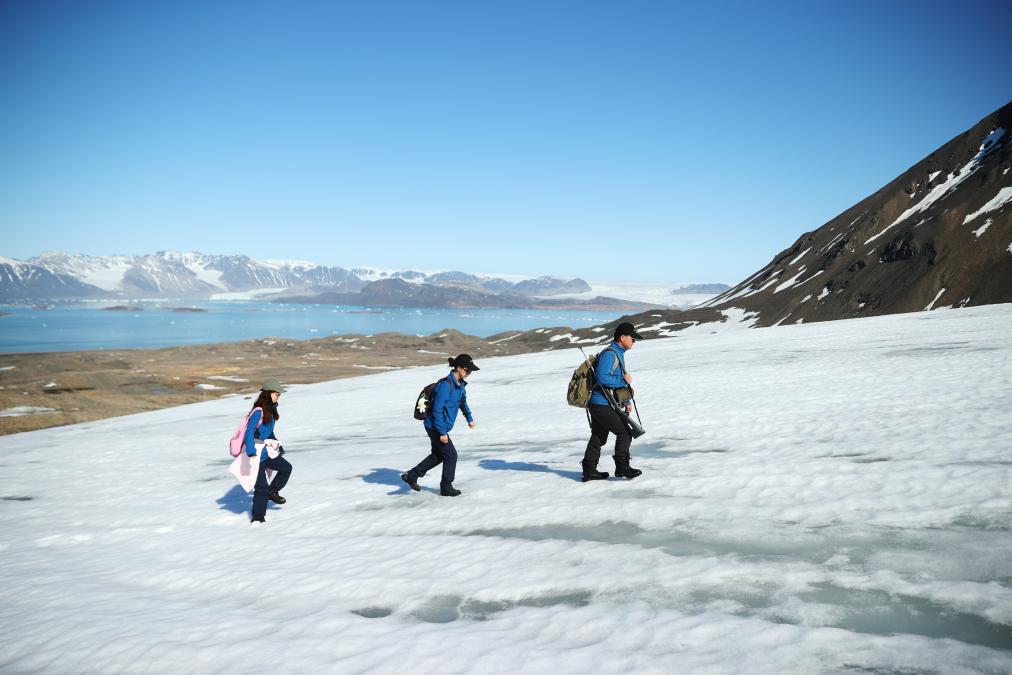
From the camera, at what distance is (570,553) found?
7.34m

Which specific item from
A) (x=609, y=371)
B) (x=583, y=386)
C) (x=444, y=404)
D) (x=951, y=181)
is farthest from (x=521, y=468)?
(x=951, y=181)

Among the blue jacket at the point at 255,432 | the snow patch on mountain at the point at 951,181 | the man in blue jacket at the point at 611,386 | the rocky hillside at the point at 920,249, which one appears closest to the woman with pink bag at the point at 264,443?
the blue jacket at the point at 255,432

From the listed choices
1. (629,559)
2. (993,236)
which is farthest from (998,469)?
(993,236)

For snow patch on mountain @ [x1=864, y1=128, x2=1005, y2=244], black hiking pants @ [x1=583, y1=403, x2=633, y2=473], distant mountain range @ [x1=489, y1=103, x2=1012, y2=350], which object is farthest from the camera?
snow patch on mountain @ [x1=864, y1=128, x2=1005, y2=244]

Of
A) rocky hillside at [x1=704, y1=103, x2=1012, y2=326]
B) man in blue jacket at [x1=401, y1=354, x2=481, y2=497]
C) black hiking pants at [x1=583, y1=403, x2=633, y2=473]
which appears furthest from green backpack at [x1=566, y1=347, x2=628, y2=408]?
rocky hillside at [x1=704, y1=103, x2=1012, y2=326]

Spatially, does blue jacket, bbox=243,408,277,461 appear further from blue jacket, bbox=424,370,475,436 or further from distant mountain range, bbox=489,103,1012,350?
distant mountain range, bbox=489,103,1012,350

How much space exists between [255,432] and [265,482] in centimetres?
91

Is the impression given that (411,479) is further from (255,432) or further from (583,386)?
(583,386)

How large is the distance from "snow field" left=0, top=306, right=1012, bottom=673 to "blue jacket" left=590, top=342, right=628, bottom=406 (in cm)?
166

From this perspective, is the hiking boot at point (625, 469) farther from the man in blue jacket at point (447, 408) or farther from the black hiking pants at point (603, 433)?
the man in blue jacket at point (447, 408)

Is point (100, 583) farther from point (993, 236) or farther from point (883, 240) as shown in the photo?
point (883, 240)

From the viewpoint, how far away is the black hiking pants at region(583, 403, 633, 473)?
32.2ft

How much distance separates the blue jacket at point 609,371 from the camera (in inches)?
381

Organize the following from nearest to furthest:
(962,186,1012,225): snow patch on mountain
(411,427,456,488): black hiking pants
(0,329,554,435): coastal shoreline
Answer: (411,427,456,488): black hiking pants
(0,329,554,435): coastal shoreline
(962,186,1012,225): snow patch on mountain
